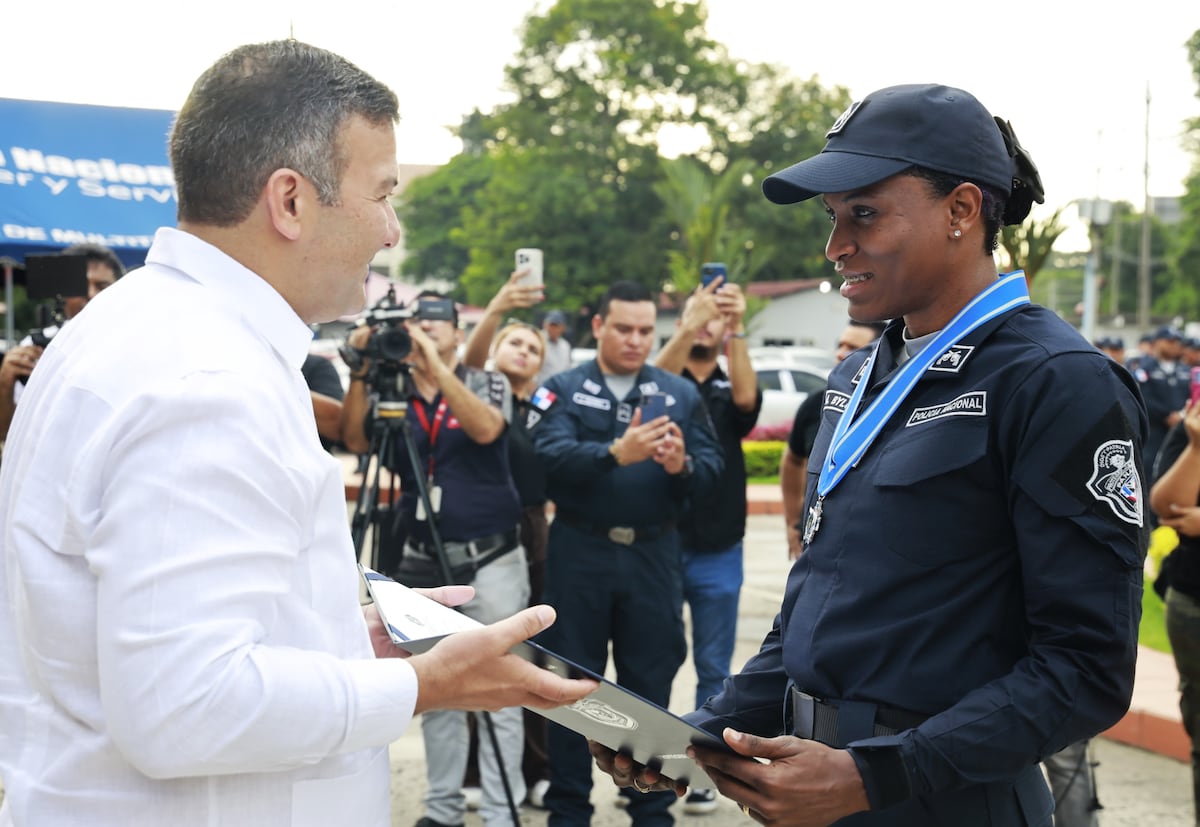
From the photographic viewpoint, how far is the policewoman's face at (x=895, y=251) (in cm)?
202

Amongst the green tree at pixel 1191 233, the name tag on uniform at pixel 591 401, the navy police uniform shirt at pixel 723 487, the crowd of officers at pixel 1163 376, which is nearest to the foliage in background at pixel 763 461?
the crowd of officers at pixel 1163 376

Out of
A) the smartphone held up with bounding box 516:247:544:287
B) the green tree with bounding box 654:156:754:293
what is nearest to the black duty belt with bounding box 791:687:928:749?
the smartphone held up with bounding box 516:247:544:287

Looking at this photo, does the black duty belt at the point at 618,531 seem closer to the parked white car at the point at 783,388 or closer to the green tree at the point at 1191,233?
the parked white car at the point at 783,388

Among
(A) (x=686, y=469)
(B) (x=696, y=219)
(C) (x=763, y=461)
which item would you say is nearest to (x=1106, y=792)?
(A) (x=686, y=469)

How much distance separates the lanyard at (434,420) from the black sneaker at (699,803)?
1791 mm

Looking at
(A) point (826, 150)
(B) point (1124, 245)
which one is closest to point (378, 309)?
(A) point (826, 150)

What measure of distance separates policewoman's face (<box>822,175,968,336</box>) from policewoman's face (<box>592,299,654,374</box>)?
2.80 meters

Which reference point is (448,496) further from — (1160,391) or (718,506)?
(1160,391)

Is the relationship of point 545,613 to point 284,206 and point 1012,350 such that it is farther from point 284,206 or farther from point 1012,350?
point 1012,350

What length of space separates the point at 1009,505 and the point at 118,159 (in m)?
7.10

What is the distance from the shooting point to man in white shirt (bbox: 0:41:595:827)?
1.33 metres

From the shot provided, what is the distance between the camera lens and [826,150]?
6.93 feet

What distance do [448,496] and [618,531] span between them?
724 millimetres

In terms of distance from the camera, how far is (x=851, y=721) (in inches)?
76.9
